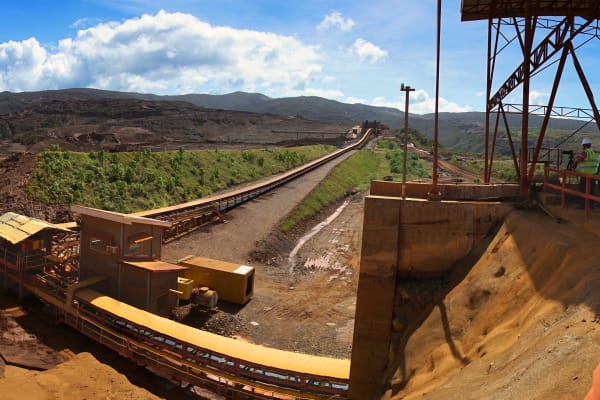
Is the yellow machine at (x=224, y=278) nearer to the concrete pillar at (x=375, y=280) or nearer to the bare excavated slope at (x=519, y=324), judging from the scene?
the concrete pillar at (x=375, y=280)

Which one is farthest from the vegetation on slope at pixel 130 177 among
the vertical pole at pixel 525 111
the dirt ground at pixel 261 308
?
the vertical pole at pixel 525 111

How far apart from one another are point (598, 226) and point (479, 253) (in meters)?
2.29

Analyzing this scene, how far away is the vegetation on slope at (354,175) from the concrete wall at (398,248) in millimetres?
18356

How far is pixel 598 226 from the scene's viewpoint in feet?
29.3

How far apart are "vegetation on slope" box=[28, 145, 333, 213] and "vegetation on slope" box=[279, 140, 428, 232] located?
7399 mm

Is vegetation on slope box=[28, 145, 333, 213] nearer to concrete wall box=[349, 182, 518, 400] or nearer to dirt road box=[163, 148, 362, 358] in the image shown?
dirt road box=[163, 148, 362, 358]

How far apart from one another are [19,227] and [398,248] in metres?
14.9

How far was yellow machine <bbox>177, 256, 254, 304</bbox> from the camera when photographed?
1762 cm

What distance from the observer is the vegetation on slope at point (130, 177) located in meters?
26.8

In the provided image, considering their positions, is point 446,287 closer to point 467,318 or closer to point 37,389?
point 467,318

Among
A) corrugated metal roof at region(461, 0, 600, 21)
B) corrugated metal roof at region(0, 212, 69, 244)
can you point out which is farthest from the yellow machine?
corrugated metal roof at region(461, 0, 600, 21)

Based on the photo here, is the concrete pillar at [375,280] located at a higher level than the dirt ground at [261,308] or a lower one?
higher

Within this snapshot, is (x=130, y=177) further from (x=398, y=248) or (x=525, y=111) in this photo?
(x=525, y=111)

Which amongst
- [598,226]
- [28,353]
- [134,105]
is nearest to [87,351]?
[28,353]
